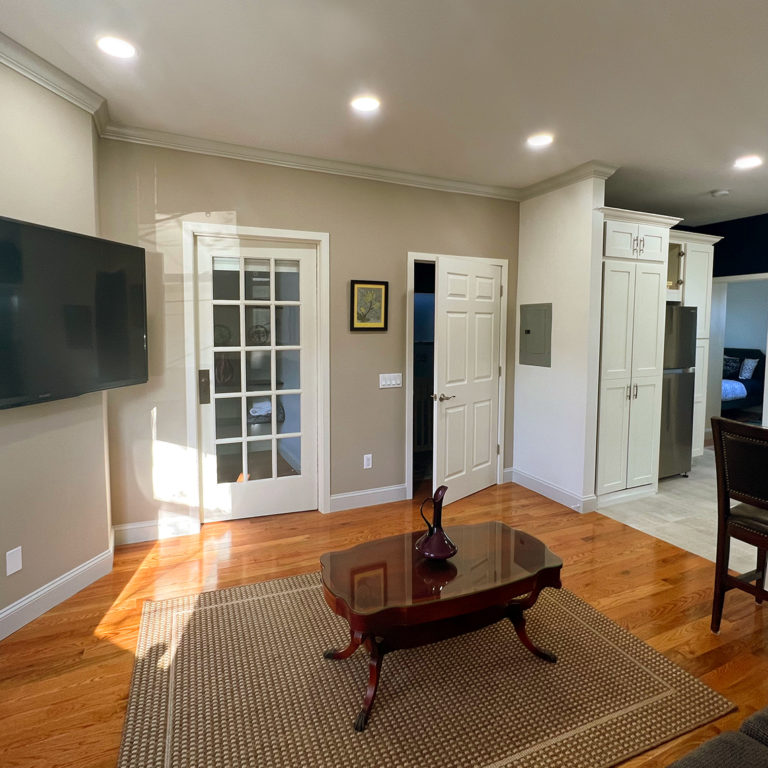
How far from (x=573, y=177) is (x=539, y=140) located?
2.51 feet

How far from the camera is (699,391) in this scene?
210 inches

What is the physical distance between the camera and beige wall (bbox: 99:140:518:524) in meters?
3.21

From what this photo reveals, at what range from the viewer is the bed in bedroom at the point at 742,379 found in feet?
23.9

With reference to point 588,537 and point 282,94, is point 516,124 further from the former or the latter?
point 588,537

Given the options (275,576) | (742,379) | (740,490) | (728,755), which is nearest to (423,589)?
(728,755)

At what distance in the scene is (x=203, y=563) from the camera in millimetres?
3078

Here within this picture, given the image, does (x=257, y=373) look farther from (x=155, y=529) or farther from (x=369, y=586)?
(x=369, y=586)

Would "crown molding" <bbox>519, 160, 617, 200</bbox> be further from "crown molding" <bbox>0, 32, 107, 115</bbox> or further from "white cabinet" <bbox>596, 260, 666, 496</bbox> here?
"crown molding" <bbox>0, 32, 107, 115</bbox>

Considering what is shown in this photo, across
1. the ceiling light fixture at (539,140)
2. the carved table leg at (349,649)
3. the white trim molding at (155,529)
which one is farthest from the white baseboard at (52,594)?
the ceiling light fixture at (539,140)

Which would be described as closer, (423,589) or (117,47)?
(423,589)

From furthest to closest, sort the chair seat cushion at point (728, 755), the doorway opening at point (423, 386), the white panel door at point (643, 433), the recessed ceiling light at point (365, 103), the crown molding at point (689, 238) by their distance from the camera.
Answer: the doorway opening at point (423, 386) → the crown molding at point (689, 238) → the white panel door at point (643, 433) → the recessed ceiling light at point (365, 103) → the chair seat cushion at point (728, 755)

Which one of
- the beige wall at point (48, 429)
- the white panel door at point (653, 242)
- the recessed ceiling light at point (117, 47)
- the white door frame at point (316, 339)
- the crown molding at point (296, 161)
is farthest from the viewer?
the white panel door at point (653, 242)

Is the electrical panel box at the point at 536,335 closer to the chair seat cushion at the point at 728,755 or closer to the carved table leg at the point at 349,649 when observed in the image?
the carved table leg at the point at 349,649

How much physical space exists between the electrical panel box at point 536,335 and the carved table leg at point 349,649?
2944 mm
